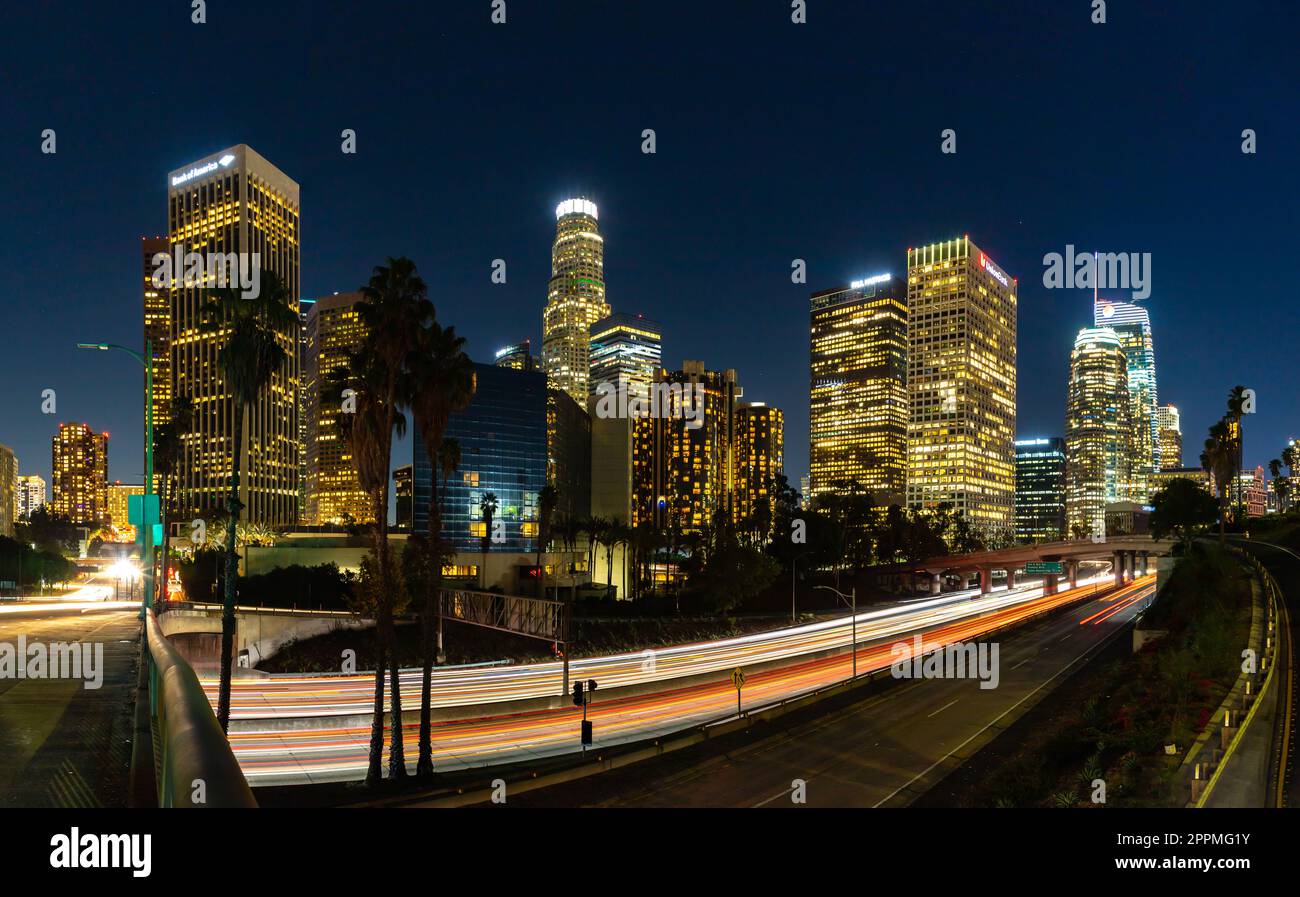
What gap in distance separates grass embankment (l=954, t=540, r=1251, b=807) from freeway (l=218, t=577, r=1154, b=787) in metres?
14.2

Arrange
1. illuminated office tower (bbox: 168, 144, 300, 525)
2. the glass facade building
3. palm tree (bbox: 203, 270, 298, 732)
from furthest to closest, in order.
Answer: illuminated office tower (bbox: 168, 144, 300, 525), the glass facade building, palm tree (bbox: 203, 270, 298, 732)

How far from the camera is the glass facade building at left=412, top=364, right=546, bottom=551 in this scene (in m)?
152

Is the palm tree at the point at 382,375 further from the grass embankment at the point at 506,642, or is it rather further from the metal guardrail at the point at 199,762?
the grass embankment at the point at 506,642

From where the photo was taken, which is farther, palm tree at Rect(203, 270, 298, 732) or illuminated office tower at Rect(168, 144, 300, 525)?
illuminated office tower at Rect(168, 144, 300, 525)

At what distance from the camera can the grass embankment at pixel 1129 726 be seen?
2280cm

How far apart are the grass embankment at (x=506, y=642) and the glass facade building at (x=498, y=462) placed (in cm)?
7428

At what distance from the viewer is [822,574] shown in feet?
424

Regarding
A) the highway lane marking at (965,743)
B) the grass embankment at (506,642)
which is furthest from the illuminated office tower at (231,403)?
the highway lane marking at (965,743)

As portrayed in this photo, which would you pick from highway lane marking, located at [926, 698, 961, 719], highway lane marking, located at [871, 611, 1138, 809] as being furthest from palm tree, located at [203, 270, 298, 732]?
highway lane marking, located at [926, 698, 961, 719]

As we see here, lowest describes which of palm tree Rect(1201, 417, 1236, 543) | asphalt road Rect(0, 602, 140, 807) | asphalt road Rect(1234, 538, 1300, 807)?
asphalt road Rect(1234, 538, 1300, 807)

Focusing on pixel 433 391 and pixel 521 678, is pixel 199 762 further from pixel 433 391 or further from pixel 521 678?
pixel 521 678

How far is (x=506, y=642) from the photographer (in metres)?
71.0

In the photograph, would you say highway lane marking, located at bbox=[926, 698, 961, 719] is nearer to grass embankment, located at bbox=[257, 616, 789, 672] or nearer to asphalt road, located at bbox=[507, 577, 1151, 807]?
asphalt road, located at bbox=[507, 577, 1151, 807]
